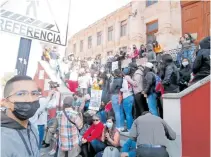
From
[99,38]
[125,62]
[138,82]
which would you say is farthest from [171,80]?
[99,38]

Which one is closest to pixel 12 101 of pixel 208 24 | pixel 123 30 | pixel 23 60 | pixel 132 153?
pixel 23 60

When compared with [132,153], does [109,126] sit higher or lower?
higher

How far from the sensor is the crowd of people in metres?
1.67

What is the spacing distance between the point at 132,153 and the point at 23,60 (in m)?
2.47

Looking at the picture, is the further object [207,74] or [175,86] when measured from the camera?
[175,86]

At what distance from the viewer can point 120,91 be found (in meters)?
4.93

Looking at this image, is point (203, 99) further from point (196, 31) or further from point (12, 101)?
point (196, 31)

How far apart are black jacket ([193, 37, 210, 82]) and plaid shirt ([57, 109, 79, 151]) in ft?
7.41

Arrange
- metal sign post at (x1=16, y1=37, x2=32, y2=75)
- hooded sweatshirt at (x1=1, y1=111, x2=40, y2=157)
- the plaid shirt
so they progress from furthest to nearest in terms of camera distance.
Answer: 1. the plaid shirt
2. metal sign post at (x1=16, y1=37, x2=32, y2=75)
3. hooded sweatshirt at (x1=1, y1=111, x2=40, y2=157)

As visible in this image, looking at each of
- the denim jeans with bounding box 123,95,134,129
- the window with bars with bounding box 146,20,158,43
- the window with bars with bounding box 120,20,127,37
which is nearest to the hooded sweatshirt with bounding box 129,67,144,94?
the denim jeans with bounding box 123,95,134,129

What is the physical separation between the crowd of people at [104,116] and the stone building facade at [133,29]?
567cm

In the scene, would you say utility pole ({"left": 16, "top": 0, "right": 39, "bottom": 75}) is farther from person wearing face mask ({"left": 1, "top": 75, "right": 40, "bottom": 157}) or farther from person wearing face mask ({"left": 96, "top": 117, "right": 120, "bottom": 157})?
person wearing face mask ({"left": 96, "top": 117, "right": 120, "bottom": 157})

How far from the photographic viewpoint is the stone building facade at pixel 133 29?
456 inches

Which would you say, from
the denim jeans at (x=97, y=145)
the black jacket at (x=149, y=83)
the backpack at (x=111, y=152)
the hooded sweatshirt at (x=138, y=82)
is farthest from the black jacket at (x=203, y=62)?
the denim jeans at (x=97, y=145)
